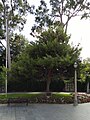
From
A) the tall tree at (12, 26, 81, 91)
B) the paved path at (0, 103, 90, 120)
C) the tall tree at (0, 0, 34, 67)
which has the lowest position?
the paved path at (0, 103, 90, 120)

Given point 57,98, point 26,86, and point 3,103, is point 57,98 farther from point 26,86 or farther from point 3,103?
point 26,86

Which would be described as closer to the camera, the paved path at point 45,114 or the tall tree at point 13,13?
the paved path at point 45,114

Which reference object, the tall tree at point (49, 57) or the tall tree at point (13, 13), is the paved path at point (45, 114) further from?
the tall tree at point (13, 13)

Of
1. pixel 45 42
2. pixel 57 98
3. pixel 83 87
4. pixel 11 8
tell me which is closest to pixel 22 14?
pixel 11 8

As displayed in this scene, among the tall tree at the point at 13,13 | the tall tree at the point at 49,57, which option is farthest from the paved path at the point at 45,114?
the tall tree at the point at 13,13

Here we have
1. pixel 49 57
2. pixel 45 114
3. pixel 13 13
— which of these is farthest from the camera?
pixel 13 13

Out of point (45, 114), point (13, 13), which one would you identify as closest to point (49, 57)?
point (45, 114)

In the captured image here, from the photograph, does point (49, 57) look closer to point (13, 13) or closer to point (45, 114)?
point (45, 114)

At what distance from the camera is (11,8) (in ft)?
117

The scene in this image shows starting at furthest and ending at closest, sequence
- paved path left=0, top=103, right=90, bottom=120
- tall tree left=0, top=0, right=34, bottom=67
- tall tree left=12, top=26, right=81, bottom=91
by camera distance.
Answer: tall tree left=0, top=0, right=34, bottom=67, tall tree left=12, top=26, right=81, bottom=91, paved path left=0, top=103, right=90, bottom=120

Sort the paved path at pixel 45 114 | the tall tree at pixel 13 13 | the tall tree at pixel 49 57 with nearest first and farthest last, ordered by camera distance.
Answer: the paved path at pixel 45 114
the tall tree at pixel 49 57
the tall tree at pixel 13 13

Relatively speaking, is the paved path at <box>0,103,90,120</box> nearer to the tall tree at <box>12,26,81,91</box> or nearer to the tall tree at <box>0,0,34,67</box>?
the tall tree at <box>12,26,81,91</box>

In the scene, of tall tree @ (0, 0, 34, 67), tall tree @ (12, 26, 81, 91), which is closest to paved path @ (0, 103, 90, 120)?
tall tree @ (12, 26, 81, 91)

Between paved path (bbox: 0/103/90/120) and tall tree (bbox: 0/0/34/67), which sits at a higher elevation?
tall tree (bbox: 0/0/34/67)
